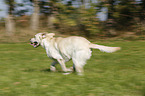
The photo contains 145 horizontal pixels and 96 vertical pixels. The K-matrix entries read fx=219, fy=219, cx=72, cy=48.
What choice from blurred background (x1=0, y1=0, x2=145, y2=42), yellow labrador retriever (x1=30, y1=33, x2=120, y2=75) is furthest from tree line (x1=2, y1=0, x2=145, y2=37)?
yellow labrador retriever (x1=30, y1=33, x2=120, y2=75)

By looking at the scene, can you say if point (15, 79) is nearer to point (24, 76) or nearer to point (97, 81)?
point (24, 76)

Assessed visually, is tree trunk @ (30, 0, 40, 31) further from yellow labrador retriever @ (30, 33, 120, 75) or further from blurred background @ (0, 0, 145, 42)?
yellow labrador retriever @ (30, 33, 120, 75)

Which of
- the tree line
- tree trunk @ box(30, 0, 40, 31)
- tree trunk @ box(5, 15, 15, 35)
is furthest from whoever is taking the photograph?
tree trunk @ box(30, 0, 40, 31)

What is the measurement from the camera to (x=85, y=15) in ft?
57.4

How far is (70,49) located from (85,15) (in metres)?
11.4

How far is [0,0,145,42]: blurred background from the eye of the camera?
59.0ft

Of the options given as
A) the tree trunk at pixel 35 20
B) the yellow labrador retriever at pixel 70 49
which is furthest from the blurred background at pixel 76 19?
the yellow labrador retriever at pixel 70 49

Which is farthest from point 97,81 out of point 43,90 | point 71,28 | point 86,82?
point 71,28

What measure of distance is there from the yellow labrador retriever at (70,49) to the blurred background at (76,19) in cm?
1085

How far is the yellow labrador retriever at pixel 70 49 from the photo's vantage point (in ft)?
20.4

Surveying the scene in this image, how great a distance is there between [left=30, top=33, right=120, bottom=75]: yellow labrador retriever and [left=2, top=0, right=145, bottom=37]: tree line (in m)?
10.9

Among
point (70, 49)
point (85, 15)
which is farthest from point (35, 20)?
point (70, 49)

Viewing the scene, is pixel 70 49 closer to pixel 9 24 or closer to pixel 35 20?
pixel 35 20

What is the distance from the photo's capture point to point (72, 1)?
18.3m
